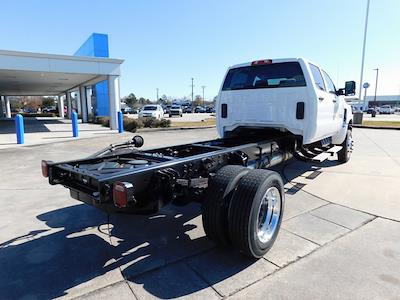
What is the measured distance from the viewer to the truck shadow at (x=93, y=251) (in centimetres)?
279

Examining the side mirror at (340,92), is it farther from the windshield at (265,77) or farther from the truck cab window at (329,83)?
the windshield at (265,77)

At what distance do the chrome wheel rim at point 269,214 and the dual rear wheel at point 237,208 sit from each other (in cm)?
13

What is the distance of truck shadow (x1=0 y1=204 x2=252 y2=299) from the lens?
110 inches

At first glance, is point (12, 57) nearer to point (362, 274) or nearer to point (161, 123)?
point (161, 123)

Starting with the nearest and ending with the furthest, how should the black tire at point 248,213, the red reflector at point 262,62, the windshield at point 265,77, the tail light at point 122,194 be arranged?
the tail light at point 122,194
the black tire at point 248,213
the windshield at point 265,77
the red reflector at point 262,62

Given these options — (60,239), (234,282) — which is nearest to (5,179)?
(60,239)

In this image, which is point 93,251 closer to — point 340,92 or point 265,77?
point 265,77

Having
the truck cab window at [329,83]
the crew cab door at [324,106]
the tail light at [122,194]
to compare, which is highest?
the truck cab window at [329,83]

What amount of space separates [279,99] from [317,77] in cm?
103

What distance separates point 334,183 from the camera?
20.5ft

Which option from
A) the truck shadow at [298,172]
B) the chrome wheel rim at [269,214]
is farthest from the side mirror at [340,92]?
the chrome wheel rim at [269,214]

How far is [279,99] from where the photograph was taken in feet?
18.1

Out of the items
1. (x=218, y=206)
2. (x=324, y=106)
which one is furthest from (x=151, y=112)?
(x=218, y=206)

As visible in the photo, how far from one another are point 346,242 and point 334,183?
284 cm
